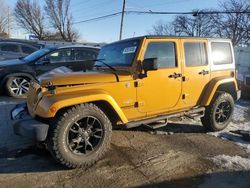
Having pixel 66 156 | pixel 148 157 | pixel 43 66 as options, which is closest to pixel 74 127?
pixel 66 156

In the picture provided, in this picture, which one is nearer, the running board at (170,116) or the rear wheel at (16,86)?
the running board at (170,116)

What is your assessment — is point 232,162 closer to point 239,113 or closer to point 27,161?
point 27,161

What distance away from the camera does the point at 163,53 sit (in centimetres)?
568

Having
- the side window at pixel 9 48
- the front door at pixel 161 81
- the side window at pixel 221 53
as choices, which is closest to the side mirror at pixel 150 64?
the front door at pixel 161 81

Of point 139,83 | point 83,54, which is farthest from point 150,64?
point 83,54

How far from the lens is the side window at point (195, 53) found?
6.05 m

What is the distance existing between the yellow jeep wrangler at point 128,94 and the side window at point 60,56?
4.19m

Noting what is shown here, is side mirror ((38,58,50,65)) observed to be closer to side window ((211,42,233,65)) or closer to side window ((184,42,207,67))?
side window ((184,42,207,67))

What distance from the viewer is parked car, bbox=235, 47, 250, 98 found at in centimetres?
1072

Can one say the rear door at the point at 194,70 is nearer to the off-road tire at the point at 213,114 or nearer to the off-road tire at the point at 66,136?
the off-road tire at the point at 213,114

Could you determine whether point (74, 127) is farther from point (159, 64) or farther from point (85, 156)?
point (159, 64)

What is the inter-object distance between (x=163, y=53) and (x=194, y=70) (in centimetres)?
82

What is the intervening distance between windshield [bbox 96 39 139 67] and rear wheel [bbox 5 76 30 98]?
14.5ft

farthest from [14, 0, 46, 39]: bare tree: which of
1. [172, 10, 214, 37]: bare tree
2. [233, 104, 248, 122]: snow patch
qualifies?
Result: [233, 104, 248, 122]: snow patch
